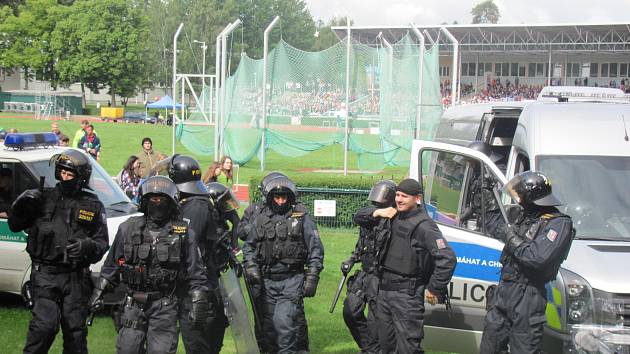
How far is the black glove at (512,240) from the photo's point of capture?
576cm

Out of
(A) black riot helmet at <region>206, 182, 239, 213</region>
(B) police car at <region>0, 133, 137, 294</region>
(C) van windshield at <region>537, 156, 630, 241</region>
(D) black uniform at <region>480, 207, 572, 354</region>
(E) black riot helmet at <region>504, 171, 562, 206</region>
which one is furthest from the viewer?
(B) police car at <region>0, 133, 137, 294</region>

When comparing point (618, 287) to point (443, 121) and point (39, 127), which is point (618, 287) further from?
point (39, 127)

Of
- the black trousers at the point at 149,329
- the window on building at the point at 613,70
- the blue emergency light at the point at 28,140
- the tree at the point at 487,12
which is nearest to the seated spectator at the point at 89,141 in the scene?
the blue emergency light at the point at 28,140

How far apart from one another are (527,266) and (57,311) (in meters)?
3.71

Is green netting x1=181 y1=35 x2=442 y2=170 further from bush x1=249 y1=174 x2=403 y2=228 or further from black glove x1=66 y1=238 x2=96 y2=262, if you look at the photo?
black glove x1=66 y1=238 x2=96 y2=262

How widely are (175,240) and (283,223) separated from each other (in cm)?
150

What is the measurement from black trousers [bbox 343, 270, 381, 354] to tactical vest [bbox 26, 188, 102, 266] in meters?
2.39

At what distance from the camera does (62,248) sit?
6.21 meters

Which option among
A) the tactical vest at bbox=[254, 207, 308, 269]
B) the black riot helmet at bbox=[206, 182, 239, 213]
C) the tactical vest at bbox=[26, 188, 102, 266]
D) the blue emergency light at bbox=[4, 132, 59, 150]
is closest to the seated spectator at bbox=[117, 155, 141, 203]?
the blue emergency light at bbox=[4, 132, 59, 150]

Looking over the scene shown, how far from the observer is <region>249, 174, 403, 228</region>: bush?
14.6 m

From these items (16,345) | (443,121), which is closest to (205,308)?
(16,345)

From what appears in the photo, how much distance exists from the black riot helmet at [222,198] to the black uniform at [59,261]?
1.32 metres

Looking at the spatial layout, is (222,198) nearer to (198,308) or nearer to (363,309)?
(363,309)

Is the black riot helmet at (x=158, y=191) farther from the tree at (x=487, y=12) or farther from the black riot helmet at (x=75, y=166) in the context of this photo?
the tree at (x=487, y=12)
